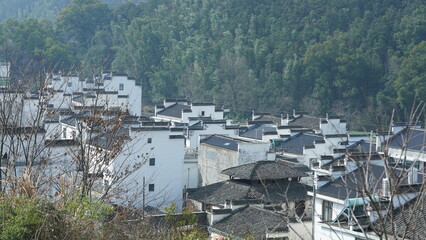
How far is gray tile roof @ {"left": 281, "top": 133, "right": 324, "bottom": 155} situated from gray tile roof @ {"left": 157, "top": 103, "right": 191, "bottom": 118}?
5.50 m

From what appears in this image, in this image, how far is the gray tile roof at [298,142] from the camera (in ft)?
78.2

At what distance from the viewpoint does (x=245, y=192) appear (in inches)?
662

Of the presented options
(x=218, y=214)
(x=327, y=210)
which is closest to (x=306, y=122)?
(x=218, y=214)

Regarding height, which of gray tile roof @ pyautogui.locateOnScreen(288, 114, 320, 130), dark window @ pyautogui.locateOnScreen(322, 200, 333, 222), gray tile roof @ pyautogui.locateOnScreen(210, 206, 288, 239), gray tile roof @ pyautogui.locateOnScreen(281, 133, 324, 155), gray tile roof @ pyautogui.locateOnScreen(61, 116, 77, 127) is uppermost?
gray tile roof @ pyautogui.locateOnScreen(61, 116, 77, 127)

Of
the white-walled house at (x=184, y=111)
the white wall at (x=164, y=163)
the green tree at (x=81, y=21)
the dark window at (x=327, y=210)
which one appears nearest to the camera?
the dark window at (x=327, y=210)

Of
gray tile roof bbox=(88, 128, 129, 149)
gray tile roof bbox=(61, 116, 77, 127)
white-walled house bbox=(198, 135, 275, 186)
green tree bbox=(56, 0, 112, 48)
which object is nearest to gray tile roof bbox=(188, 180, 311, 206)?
white-walled house bbox=(198, 135, 275, 186)

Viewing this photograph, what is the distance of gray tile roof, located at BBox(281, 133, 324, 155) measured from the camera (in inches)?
939

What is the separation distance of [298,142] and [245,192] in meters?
7.92

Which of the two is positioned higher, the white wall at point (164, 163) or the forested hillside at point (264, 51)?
the forested hillside at point (264, 51)

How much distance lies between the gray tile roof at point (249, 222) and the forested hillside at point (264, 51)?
74.5 feet

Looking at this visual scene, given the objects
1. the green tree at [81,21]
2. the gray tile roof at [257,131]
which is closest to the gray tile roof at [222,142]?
the gray tile roof at [257,131]

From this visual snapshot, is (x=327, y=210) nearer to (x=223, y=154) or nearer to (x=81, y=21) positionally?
(x=223, y=154)

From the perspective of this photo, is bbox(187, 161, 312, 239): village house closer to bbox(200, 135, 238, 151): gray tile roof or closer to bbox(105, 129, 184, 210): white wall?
bbox(105, 129, 184, 210): white wall

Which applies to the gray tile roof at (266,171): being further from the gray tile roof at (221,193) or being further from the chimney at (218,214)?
the chimney at (218,214)
